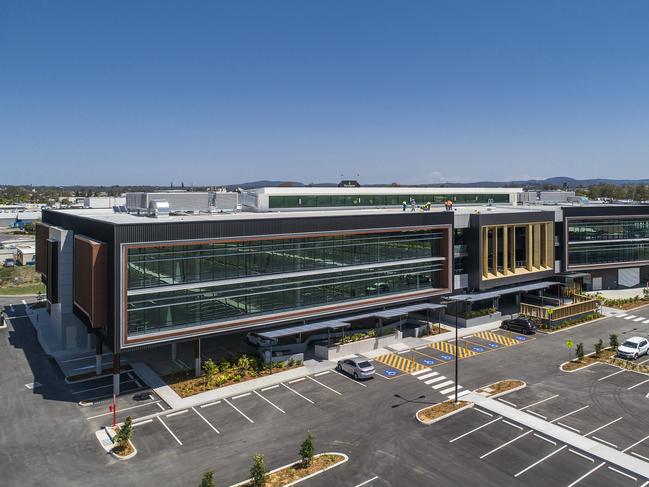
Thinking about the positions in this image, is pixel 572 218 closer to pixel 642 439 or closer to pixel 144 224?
pixel 642 439

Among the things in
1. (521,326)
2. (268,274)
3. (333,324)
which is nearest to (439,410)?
(333,324)

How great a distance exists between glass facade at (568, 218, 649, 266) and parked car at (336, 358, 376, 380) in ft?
147

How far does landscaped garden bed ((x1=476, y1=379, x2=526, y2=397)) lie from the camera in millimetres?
37312

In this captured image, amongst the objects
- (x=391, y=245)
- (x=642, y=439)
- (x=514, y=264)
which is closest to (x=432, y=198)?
(x=514, y=264)

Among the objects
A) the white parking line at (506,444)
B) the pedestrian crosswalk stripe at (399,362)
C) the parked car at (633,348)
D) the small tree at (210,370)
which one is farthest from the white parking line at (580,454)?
the small tree at (210,370)

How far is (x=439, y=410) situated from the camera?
34125 millimetres

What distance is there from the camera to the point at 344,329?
5103 centimetres

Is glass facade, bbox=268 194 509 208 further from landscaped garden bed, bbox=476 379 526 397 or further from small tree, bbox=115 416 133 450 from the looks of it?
small tree, bbox=115 416 133 450

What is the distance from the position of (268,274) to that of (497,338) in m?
25.9

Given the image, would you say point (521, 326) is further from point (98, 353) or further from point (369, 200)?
point (98, 353)

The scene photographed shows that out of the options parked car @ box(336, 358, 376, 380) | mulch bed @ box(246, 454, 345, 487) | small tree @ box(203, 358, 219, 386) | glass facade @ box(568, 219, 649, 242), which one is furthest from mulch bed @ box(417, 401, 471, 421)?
glass facade @ box(568, 219, 649, 242)

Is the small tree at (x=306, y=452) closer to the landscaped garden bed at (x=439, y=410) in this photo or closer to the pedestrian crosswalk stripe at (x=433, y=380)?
the landscaped garden bed at (x=439, y=410)

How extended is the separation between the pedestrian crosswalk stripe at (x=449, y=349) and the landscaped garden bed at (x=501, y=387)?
7.26 m

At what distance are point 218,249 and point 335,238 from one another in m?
12.5
